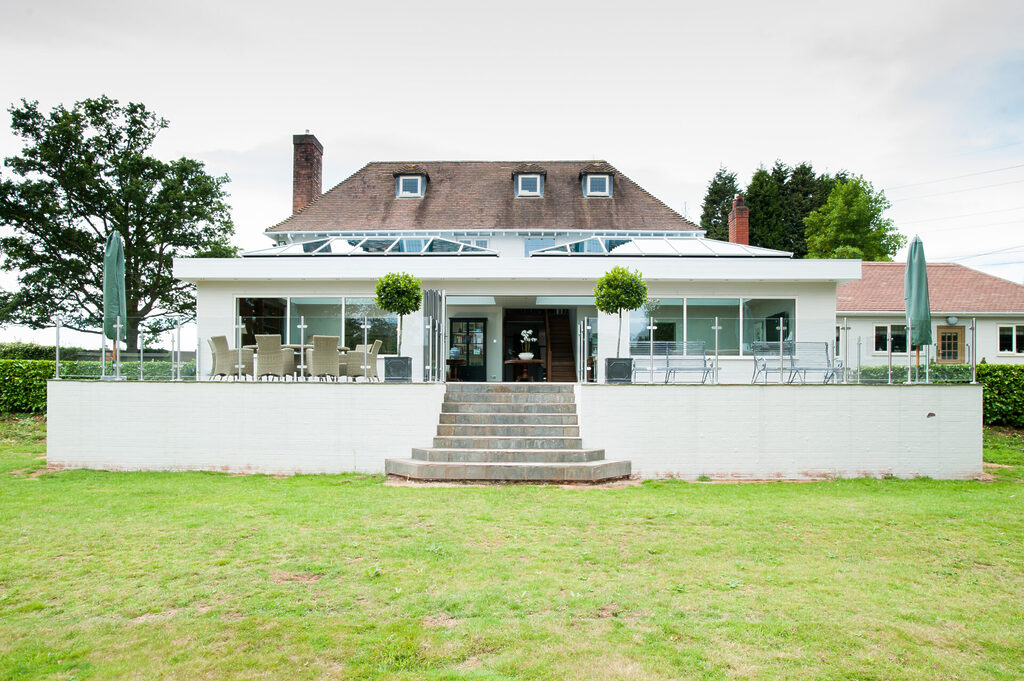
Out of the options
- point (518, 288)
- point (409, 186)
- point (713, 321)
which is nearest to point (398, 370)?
point (518, 288)

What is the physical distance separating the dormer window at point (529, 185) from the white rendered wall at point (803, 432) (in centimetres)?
1425

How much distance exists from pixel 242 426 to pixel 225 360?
1.33 meters

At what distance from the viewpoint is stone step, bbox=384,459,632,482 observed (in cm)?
1002

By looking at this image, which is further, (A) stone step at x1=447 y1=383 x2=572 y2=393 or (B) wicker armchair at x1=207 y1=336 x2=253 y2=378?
(A) stone step at x1=447 y1=383 x2=572 y2=393

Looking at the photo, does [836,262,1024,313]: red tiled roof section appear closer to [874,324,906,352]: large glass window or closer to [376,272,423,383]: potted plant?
[874,324,906,352]: large glass window

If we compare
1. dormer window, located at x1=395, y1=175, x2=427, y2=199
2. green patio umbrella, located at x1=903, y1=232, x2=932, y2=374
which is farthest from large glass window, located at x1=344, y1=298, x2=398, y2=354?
dormer window, located at x1=395, y1=175, x2=427, y2=199

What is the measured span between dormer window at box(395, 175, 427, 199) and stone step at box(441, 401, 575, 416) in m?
13.7

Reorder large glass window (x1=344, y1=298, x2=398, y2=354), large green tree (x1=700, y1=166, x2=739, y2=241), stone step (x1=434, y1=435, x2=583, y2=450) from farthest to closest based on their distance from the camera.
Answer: large green tree (x1=700, y1=166, x2=739, y2=241), large glass window (x1=344, y1=298, x2=398, y2=354), stone step (x1=434, y1=435, x2=583, y2=450)

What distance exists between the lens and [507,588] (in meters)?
4.98

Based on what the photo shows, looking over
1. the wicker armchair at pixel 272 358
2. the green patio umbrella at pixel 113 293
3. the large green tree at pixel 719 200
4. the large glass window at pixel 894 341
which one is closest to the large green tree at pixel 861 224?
the large green tree at pixel 719 200

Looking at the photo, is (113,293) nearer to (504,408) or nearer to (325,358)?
(325,358)

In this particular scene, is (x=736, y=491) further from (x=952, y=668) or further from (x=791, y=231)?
(x=791, y=231)

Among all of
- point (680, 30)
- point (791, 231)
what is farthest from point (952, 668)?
point (791, 231)

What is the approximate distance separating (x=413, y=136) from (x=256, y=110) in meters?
16.7
